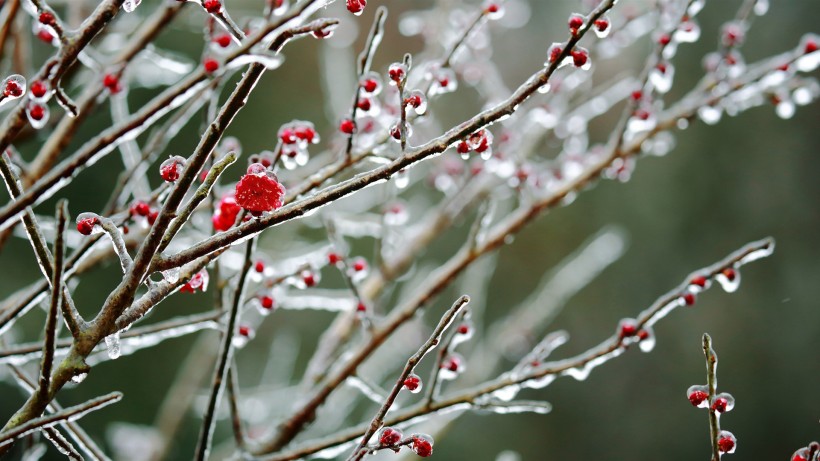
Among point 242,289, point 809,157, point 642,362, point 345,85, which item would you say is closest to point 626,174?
point 242,289

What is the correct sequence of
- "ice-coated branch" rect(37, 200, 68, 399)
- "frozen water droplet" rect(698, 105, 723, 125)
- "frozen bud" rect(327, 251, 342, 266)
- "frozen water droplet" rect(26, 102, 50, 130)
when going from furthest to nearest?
1. "frozen water droplet" rect(698, 105, 723, 125)
2. "frozen bud" rect(327, 251, 342, 266)
3. "frozen water droplet" rect(26, 102, 50, 130)
4. "ice-coated branch" rect(37, 200, 68, 399)

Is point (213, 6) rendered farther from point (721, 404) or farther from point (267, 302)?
point (721, 404)

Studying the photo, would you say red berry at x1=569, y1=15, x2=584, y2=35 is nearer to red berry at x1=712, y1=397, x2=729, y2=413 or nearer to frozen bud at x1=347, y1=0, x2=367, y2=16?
frozen bud at x1=347, y1=0, x2=367, y2=16

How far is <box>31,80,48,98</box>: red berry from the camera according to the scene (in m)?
0.84

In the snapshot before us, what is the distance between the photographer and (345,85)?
8.57ft

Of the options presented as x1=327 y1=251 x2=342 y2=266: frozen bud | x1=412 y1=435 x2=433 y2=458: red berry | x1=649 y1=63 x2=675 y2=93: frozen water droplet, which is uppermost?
x1=649 y1=63 x2=675 y2=93: frozen water droplet

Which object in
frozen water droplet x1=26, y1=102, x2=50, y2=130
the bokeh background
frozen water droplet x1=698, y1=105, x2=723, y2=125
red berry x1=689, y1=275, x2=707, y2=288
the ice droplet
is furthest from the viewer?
the bokeh background

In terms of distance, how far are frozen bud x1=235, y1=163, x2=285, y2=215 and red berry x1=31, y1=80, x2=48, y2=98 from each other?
0.32 meters

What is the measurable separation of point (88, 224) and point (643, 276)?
5155mm

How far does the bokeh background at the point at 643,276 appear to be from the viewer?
15.5 feet

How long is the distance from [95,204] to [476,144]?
180 inches

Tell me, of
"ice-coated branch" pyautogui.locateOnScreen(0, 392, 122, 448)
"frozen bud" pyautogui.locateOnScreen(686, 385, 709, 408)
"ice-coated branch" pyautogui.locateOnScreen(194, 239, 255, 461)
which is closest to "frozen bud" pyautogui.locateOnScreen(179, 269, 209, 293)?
"ice-coated branch" pyautogui.locateOnScreen(194, 239, 255, 461)

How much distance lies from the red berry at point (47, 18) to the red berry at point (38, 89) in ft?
0.26

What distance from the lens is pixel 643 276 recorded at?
5.35 m
